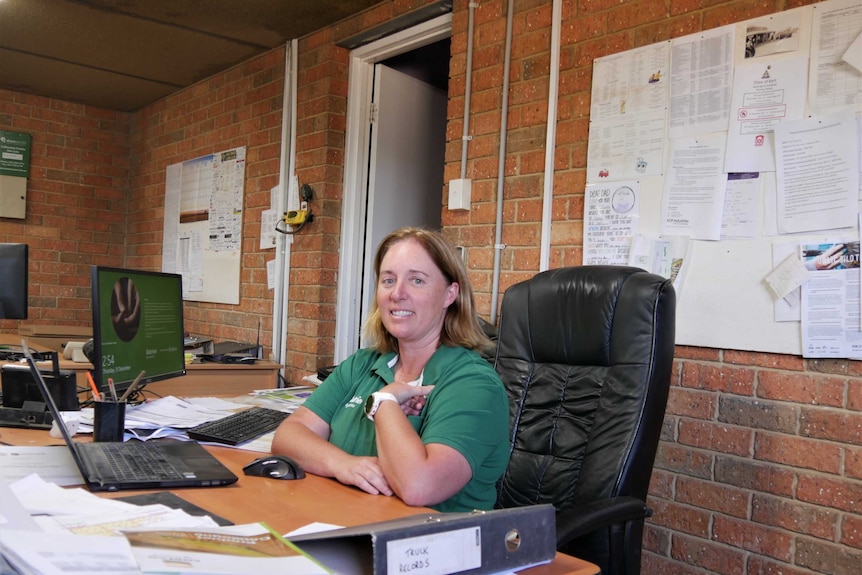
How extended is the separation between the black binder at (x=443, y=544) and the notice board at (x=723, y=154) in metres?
1.28

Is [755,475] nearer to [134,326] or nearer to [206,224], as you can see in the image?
[134,326]

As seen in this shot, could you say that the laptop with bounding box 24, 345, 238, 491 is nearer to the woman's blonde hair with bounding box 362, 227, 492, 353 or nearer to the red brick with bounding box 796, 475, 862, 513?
the woman's blonde hair with bounding box 362, 227, 492, 353

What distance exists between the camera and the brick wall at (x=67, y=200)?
5.35 metres

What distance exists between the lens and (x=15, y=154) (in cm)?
525

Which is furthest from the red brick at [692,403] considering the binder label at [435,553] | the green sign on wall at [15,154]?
the green sign on wall at [15,154]

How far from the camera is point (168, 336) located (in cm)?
233

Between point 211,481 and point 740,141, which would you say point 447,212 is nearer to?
point 740,141

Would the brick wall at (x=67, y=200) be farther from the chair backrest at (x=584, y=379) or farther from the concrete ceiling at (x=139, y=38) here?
the chair backrest at (x=584, y=379)

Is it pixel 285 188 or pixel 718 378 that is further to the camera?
pixel 285 188

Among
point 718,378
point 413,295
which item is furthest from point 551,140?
point 413,295

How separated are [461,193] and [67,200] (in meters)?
3.86

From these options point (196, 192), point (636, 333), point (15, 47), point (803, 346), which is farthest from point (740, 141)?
point (15, 47)

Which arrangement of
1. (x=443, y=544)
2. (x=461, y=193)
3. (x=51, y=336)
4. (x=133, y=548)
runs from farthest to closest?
(x=51, y=336) < (x=461, y=193) < (x=443, y=544) < (x=133, y=548)

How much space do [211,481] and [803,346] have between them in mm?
1526
